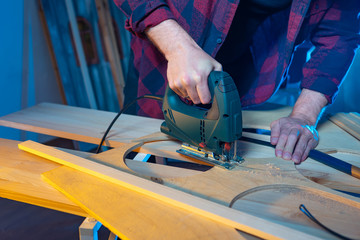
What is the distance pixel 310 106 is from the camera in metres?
1.22

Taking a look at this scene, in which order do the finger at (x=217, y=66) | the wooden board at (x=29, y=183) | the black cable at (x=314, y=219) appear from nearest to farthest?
the black cable at (x=314, y=219), the wooden board at (x=29, y=183), the finger at (x=217, y=66)

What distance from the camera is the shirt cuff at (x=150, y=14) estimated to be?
108 cm

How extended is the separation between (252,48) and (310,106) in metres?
0.48

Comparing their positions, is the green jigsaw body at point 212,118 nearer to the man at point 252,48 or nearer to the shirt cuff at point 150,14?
the man at point 252,48

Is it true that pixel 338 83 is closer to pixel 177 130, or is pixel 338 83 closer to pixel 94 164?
pixel 177 130

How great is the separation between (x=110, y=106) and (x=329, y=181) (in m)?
2.55

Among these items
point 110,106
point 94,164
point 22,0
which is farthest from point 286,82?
point 22,0

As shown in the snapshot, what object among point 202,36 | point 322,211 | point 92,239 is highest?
point 202,36

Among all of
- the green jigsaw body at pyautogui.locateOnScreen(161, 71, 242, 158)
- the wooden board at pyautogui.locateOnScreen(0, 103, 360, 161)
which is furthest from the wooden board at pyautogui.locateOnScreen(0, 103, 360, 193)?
the green jigsaw body at pyautogui.locateOnScreen(161, 71, 242, 158)

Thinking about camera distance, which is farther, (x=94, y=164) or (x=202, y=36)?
(x=202, y=36)

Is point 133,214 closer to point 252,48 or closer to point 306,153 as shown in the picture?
point 306,153

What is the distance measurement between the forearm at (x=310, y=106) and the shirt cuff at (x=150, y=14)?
0.61m

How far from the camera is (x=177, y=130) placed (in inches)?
41.7

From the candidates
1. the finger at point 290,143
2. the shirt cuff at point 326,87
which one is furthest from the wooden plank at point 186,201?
the shirt cuff at point 326,87
